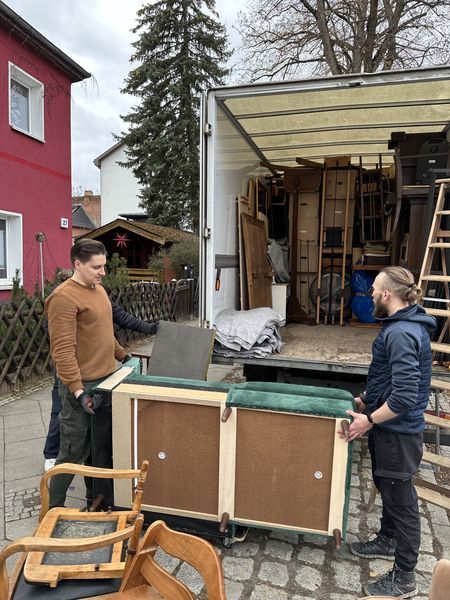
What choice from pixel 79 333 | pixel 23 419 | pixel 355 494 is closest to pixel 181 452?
pixel 79 333

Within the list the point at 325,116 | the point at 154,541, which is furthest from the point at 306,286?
the point at 154,541

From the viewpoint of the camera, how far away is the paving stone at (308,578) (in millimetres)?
2340

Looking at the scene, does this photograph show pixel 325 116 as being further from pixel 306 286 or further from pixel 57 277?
pixel 57 277

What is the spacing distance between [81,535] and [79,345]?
3.63 feet

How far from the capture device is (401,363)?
2133 mm

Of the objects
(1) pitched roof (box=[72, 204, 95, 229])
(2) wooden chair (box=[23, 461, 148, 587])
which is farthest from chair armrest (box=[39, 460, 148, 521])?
(1) pitched roof (box=[72, 204, 95, 229])

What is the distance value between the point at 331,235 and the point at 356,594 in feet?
16.3

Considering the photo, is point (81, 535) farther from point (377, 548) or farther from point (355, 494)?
point (355, 494)

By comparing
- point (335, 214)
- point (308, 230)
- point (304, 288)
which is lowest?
point (304, 288)

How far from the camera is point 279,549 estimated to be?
104 inches

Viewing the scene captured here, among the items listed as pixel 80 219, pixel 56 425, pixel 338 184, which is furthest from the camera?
pixel 80 219

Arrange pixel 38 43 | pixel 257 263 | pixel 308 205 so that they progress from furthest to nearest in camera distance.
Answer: pixel 38 43 < pixel 308 205 < pixel 257 263

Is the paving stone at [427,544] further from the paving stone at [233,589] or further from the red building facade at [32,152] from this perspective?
the red building facade at [32,152]

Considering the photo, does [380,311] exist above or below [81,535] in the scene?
above
